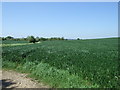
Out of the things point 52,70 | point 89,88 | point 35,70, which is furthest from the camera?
point 35,70

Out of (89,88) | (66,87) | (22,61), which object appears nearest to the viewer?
(89,88)

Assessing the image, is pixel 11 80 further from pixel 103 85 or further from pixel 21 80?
pixel 103 85

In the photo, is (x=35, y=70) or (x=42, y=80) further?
(x=35, y=70)

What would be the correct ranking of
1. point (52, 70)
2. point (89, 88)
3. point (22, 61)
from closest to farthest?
point (89, 88) < point (52, 70) < point (22, 61)

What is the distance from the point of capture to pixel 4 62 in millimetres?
16406

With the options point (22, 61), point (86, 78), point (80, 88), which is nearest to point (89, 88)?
point (80, 88)

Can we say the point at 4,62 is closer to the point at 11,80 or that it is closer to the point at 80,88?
the point at 11,80

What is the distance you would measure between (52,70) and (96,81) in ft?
11.8

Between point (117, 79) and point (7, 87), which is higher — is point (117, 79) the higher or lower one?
the higher one

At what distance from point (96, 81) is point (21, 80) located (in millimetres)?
4827

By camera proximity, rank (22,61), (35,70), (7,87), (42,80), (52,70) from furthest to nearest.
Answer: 1. (22,61)
2. (35,70)
3. (52,70)
4. (42,80)
5. (7,87)

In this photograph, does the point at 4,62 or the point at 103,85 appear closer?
the point at 103,85

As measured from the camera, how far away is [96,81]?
863 cm

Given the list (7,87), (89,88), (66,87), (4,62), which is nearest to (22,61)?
(4,62)
